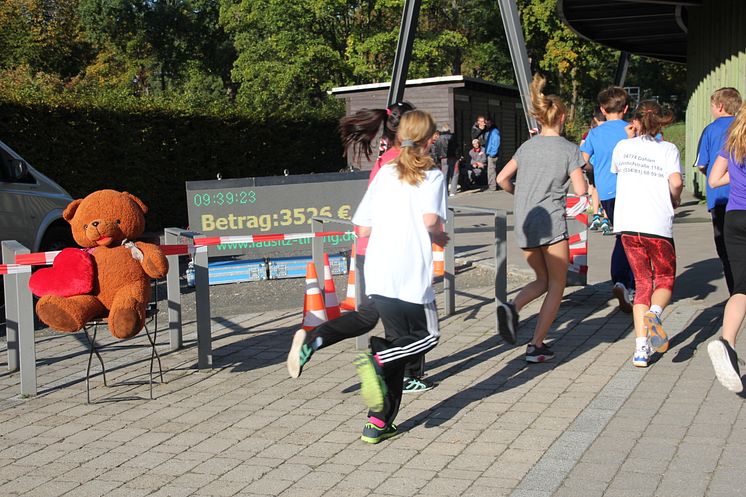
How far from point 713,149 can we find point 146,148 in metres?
13.7

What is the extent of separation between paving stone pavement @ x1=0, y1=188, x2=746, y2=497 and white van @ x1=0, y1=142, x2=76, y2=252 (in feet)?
11.1

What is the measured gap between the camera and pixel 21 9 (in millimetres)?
48938

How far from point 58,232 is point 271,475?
7.92m

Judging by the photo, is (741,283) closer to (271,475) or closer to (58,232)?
(271,475)

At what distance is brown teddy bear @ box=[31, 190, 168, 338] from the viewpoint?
241 inches

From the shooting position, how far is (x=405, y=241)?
5250 millimetres

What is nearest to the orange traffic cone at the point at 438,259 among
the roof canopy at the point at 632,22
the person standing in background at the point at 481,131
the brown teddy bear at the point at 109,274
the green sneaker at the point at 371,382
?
the brown teddy bear at the point at 109,274

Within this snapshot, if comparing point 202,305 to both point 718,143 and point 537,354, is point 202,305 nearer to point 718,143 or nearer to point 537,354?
point 537,354

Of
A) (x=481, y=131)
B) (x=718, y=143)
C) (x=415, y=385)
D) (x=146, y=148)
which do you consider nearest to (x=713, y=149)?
(x=718, y=143)

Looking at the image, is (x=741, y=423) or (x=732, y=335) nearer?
(x=741, y=423)

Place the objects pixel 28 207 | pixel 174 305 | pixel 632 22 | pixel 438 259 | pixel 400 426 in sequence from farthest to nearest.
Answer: pixel 632 22 → pixel 28 207 → pixel 438 259 → pixel 174 305 → pixel 400 426

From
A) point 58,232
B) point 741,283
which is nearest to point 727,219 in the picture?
point 741,283

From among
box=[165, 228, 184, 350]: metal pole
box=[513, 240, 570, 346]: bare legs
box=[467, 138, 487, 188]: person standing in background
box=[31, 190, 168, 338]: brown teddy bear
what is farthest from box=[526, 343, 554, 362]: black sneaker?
box=[467, 138, 487, 188]: person standing in background

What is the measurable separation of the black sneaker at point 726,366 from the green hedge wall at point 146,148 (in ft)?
43.1
